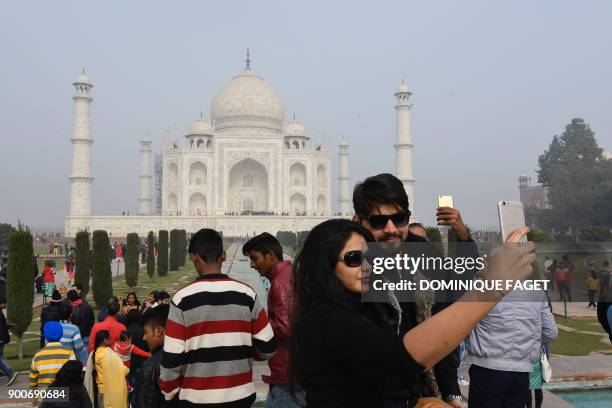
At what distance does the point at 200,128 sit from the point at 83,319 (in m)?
36.8

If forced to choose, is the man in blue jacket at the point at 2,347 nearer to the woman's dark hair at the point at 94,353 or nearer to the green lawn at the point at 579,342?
the woman's dark hair at the point at 94,353

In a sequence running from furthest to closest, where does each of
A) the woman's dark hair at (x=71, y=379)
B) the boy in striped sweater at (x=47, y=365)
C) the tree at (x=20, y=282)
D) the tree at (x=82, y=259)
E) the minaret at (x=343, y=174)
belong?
1. the minaret at (x=343, y=174)
2. the tree at (x=82, y=259)
3. the tree at (x=20, y=282)
4. the boy in striped sweater at (x=47, y=365)
5. the woman's dark hair at (x=71, y=379)

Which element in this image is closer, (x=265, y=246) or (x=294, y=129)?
(x=265, y=246)

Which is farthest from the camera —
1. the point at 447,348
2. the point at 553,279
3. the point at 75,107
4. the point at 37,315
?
the point at 75,107

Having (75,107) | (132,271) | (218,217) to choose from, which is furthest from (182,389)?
(75,107)

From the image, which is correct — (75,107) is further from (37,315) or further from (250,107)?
(37,315)

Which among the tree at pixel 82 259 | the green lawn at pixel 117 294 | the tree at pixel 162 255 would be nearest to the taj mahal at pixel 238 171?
the green lawn at pixel 117 294

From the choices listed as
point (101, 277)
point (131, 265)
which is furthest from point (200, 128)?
point (101, 277)

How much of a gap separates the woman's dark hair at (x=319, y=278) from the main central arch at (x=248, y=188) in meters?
40.2

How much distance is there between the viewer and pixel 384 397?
1.33m

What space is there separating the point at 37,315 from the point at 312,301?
34.2 feet

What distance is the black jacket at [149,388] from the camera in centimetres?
261

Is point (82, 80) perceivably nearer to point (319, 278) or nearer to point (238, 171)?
point (238, 171)

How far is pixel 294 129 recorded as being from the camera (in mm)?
43125
